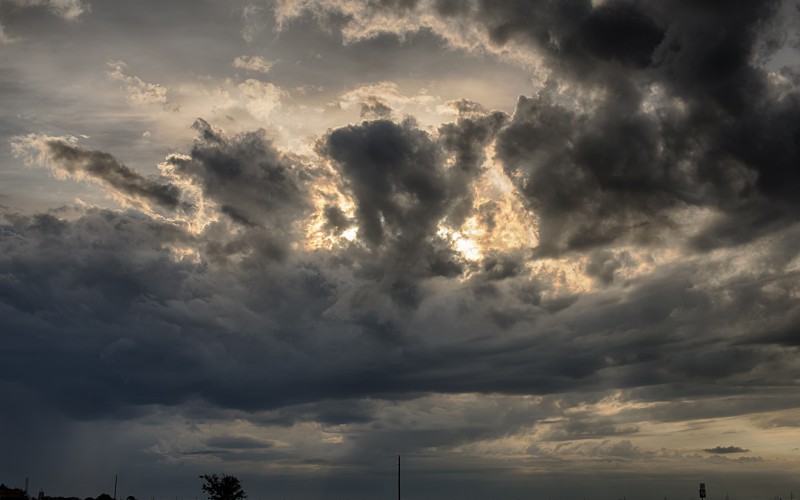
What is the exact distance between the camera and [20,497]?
16025 centimetres

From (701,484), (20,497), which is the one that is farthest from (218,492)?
(701,484)

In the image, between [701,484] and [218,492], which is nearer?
[701,484]

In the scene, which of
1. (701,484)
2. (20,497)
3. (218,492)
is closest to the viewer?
(701,484)

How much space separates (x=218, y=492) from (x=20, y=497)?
1601 inches

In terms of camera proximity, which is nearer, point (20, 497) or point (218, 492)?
point (20, 497)

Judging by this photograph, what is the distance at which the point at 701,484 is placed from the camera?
130 m

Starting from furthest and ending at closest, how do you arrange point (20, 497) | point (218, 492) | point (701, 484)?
1. point (218, 492)
2. point (20, 497)
3. point (701, 484)

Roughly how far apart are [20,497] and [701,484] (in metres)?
127

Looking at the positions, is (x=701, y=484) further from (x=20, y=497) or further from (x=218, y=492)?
(x=20, y=497)

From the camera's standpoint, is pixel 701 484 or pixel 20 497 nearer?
pixel 701 484

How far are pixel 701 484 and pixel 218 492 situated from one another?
341 feet
